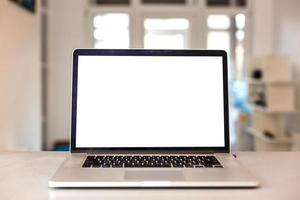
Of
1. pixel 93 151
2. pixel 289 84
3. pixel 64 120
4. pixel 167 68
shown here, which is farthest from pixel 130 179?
pixel 64 120

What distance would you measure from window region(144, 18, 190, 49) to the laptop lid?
4449 millimetres

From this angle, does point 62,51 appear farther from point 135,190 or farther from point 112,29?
point 135,190

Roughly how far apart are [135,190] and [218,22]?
16.3 feet

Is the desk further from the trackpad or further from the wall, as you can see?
the wall

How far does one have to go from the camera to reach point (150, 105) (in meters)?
1.10

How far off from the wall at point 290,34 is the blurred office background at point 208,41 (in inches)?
0.5

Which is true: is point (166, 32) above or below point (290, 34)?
above

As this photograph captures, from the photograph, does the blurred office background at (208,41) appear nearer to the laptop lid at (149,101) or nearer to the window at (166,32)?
the window at (166,32)

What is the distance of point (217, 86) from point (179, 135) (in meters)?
0.18

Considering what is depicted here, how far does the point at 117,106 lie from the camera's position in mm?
1089

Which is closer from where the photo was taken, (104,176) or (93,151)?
(104,176)

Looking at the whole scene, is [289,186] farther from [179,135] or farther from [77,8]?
[77,8]

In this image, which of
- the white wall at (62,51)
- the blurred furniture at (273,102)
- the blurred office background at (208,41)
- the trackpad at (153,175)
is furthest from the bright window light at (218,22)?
the trackpad at (153,175)

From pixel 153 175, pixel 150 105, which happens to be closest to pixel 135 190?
pixel 153 175
